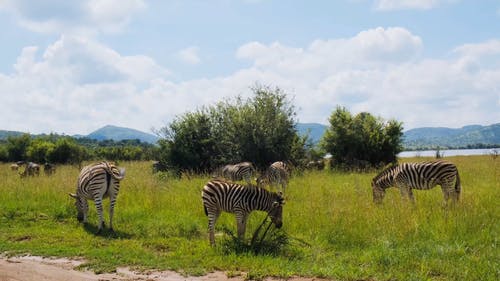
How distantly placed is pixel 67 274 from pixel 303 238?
5091 mm

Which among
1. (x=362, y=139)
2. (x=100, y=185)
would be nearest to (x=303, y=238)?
(x=100, y=185)

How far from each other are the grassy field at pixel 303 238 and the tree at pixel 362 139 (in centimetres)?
1517

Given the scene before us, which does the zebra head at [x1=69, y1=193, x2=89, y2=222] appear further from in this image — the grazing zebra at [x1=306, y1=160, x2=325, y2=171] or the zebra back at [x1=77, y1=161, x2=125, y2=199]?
the grazing zebra at [x1=306, y1=160, x2=325, y2=171]

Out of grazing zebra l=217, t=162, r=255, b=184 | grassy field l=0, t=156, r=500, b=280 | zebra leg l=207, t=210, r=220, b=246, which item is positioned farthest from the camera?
grazing zebra l=217, t=162, r=255, b=184

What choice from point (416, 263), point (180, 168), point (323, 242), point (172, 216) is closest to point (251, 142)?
point (180, 168)

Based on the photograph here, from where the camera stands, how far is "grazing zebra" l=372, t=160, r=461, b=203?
12766 millimetres

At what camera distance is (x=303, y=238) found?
9898 millimetres

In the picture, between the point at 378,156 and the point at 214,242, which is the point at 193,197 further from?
the point at 378,156

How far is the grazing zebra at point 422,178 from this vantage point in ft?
41.9

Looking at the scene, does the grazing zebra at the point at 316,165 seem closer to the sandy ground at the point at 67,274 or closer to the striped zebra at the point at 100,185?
the striped zebra at the point at 100,185

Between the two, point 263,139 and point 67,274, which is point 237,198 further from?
point 263,139

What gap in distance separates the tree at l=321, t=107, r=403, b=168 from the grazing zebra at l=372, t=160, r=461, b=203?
51.9ft

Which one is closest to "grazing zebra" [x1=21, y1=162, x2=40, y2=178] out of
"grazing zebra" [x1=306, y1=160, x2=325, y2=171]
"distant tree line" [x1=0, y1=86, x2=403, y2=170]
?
"distant tree line" [x1=0, y1=86, x2=403, y2=170]

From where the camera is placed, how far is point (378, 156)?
3014 centimetres
